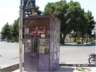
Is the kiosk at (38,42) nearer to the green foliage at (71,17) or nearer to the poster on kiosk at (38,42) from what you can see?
the poster on kiosk at (38,42)

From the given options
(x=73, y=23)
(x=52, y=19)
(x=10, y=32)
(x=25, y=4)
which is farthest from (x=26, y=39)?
(x=10, y=32)

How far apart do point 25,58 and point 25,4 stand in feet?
15.8

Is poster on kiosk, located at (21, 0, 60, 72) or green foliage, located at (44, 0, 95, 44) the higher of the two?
green foliage, located at (44, 0, 95, 44)

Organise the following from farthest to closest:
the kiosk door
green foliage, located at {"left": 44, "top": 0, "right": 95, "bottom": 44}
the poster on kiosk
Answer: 1. green foliage, located at {"left": 44, "top": 0, "right": 95, "bottom": 44}
2. the kiosk door
3. the poster on kiosk

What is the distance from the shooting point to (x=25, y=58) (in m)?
14.8

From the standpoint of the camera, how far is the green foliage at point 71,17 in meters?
68.1

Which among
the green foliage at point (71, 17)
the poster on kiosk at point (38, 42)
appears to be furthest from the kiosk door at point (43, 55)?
the green foliage at point (71, 17)

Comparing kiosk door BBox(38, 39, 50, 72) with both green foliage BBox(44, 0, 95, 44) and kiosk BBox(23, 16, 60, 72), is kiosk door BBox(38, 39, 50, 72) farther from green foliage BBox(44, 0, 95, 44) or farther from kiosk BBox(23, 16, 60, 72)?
green foliage BBox(44, 0, 95, 44)

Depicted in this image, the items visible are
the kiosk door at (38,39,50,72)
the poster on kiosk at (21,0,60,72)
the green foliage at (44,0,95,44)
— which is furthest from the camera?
the green foliage at (44,0,95,44)

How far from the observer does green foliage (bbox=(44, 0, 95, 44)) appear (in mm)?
68125

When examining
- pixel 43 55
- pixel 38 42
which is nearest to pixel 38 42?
pixel 38 42

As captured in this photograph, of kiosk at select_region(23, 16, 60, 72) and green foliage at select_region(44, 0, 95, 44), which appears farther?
green foliage at select_region(44, 0, 95, 44)

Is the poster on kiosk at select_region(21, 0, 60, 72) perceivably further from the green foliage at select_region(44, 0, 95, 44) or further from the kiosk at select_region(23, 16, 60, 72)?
the green foliage at select_region(44, 0, 95, 44)

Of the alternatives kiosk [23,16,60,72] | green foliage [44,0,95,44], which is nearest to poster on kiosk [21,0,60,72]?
kiosk [23,16,60,72]
